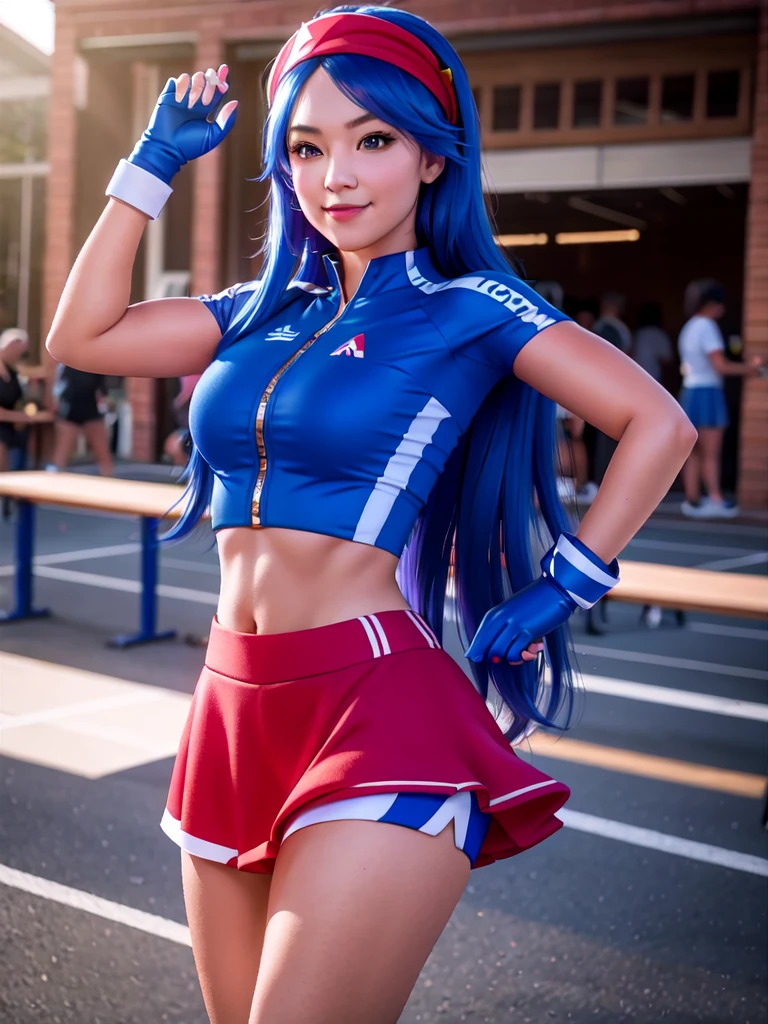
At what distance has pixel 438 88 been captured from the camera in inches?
66.9

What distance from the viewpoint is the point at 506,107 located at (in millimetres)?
17016

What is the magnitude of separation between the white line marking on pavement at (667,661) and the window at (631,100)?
9.33 m

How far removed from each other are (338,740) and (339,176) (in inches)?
30.2

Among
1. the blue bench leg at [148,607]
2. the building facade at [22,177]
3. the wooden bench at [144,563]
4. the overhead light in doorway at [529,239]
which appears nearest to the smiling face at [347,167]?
the wooden bench at [144,563]

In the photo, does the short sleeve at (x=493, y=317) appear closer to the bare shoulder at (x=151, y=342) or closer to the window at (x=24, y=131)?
the bare shoulder at (x=151, y=342)

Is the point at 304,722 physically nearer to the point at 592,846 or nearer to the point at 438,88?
the point at 438,88

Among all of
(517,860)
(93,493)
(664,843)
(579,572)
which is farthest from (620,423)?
(93,493)

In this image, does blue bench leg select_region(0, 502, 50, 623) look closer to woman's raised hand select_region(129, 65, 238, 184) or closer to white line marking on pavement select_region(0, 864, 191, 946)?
white line marking on pavement select_region(0, 864, 191, 946)

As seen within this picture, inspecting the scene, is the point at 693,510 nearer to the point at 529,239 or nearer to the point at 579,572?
the point at 529,239

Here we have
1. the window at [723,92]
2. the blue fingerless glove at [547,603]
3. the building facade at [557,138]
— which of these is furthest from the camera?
the window at [723,92]

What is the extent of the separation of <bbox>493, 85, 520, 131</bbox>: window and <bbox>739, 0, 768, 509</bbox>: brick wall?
318 cm

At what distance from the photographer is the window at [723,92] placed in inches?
551

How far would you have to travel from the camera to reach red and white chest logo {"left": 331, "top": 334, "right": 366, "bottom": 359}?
1.65m

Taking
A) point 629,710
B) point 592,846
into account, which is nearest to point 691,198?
point 629,710
